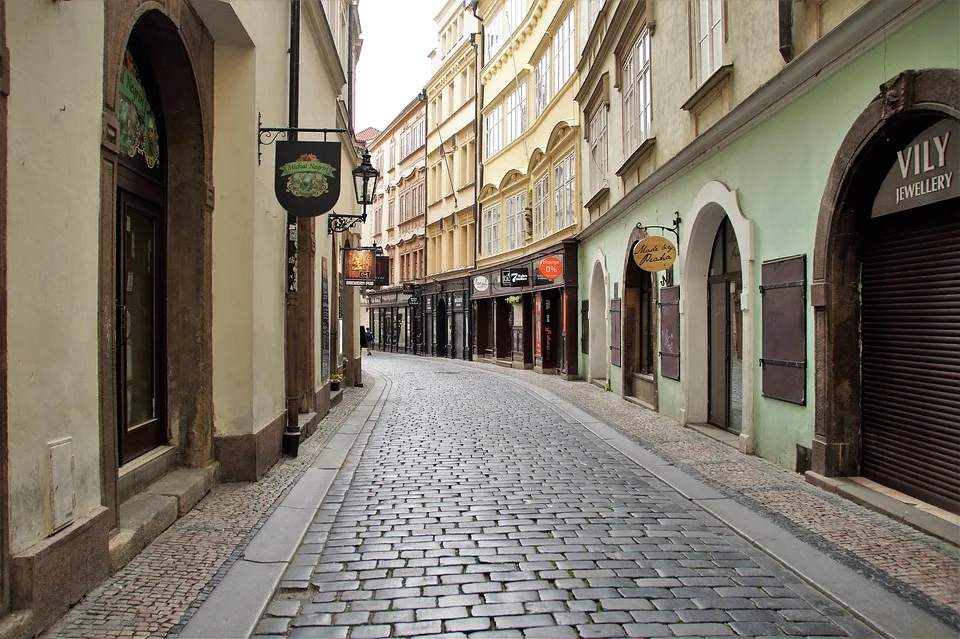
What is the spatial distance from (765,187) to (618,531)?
4.58 m

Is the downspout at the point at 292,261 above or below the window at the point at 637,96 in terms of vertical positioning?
below

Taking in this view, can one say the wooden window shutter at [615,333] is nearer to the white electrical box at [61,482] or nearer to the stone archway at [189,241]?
the stone archway at [189,241]

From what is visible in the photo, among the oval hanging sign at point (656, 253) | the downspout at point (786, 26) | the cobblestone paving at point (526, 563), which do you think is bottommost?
the cobblestone paving at point (526, 563)

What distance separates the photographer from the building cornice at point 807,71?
549 centimetres

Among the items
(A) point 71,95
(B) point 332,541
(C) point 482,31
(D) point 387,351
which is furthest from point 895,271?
(D) point 387,351

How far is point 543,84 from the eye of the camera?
925 inches

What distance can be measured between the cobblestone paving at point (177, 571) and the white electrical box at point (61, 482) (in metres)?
0.49

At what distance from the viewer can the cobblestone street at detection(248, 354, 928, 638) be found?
3729mm

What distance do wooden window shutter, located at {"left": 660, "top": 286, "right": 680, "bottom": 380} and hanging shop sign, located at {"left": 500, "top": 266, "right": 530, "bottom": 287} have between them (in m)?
12.1

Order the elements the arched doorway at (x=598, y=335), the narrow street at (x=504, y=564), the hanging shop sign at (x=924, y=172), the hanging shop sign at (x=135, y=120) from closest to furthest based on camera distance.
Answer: the narrow street at (x=504, y=564) → the hanging shop sign at (x=924, y=172) → the hanging shop sign at (x=135, y=120) → the arched doorway at (x=598, y=335)

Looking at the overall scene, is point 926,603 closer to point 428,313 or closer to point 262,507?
point 262,507

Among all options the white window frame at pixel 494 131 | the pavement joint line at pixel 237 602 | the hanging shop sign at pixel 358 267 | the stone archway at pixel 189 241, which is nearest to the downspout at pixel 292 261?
the stone archway at pixel 189 241

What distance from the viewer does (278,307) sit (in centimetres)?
837

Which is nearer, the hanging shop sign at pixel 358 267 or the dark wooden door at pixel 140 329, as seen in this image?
the dark wooden door at pixel 140 329
